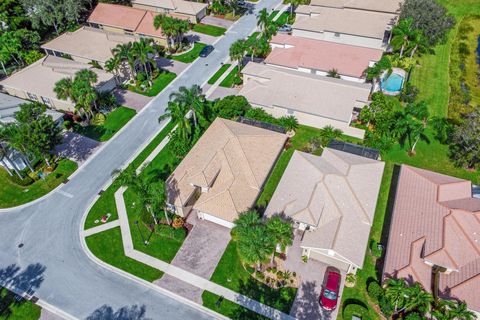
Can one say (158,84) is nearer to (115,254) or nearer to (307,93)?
(307,93)

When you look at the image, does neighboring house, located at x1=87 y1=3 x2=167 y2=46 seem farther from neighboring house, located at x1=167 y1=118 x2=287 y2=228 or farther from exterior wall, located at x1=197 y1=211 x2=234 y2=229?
exterior wall, located at x1=197 y1=211 x2=234 y2=229

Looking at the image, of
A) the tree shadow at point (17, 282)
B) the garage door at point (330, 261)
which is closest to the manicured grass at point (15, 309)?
the tree shadow at point (17, 282)

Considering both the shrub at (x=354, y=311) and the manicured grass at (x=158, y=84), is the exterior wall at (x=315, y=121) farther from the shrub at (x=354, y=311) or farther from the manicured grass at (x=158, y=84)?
the shrub at (x=354, y=311)

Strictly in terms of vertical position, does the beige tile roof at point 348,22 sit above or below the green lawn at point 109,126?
above

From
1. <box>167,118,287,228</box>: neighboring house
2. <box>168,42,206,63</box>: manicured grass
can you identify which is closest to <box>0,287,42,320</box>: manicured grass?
<box>167,118,287,228</box>: neighboring house

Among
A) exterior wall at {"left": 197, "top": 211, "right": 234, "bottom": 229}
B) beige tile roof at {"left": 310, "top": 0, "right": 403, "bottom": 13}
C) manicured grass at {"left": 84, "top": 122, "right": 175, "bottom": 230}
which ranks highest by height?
beige tile roof at {"left": 310, "top": 0, "right": 403, "bottom": 13}

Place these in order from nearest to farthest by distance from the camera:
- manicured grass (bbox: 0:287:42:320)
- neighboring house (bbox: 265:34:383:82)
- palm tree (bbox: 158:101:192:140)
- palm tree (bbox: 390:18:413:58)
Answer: manicured grass (bbox: 0:287:42:320), palm tree (bbox: 158:101:192:140), neighboring house (bbox: 265:34:383:82), palm tree (bbox: 390:18:413:58)

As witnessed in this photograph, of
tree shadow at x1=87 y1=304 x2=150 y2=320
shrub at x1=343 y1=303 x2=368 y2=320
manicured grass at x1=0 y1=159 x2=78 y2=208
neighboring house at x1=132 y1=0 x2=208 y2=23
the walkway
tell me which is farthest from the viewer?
neighboring house at x1=132 y1=0 x2=208 y2=23
